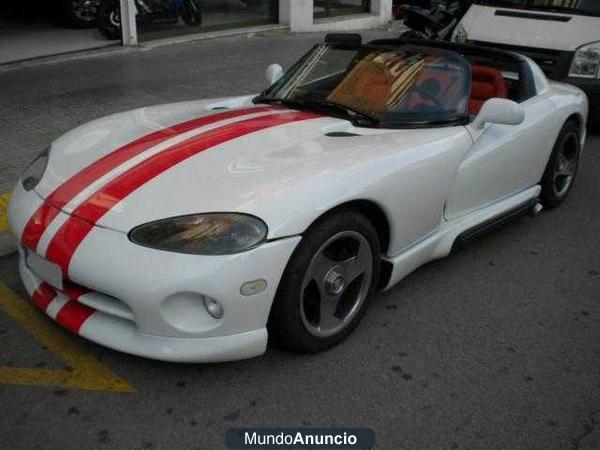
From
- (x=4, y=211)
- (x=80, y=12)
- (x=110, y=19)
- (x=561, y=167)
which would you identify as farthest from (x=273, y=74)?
(x=80, y=12)

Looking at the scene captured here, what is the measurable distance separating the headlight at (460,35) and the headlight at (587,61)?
111 centimetres

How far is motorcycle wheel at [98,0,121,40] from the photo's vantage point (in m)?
9.88

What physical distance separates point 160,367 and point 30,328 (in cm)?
73

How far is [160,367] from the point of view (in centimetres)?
300

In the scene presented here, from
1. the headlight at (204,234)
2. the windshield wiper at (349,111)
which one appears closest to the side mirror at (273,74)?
the windshield wiper at (349,111)

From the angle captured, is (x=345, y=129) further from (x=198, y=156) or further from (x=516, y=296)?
(x=516, y=296)

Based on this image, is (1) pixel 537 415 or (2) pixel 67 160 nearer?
(1) pixel 537 415

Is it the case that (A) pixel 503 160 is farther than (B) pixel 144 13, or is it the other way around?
(B) pixel 144 13

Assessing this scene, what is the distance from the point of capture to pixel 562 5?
23.2ft

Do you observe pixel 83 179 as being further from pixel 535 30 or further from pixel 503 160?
pixel 535 30

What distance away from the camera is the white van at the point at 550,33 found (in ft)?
21.3

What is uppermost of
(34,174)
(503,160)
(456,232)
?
(34,174)

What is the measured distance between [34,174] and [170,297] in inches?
45.6

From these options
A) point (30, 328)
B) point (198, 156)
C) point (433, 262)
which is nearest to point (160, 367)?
point (30, 328)
